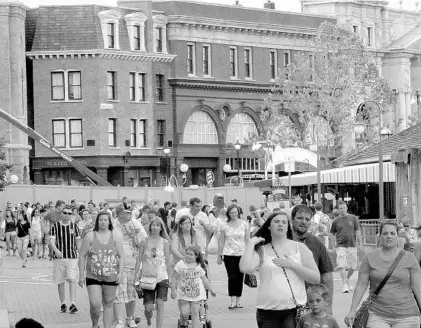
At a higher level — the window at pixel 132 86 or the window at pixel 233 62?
the window at pixel 233 62

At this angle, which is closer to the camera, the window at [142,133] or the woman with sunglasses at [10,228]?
the woman with sunglasses at [10,228]

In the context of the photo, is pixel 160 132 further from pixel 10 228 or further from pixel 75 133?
pixel 10 228

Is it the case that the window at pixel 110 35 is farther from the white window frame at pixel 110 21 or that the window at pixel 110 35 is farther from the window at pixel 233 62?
the window at pixel 233 62

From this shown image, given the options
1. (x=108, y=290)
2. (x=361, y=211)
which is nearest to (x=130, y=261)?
(x=108, y=290)

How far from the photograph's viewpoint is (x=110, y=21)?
7731 centimetres

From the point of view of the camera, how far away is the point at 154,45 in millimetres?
81000

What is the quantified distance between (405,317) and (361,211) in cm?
4773

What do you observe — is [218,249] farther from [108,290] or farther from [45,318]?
A: [108,290]

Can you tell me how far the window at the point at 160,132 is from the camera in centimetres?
8100

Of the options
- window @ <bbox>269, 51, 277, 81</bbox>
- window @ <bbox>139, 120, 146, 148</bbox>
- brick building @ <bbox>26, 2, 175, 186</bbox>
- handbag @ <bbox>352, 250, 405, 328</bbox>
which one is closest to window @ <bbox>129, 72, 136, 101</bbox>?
brick building @ <bbox>26, 2, 175, 186</bbox>

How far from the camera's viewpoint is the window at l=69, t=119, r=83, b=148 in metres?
76.2

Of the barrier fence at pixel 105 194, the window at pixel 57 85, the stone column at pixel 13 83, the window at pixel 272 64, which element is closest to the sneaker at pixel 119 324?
the barrier fence at pixel 105 194

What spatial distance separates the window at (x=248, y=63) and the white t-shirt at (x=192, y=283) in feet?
233

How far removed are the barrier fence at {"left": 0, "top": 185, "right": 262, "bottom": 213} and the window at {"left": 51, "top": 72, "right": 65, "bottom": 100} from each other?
750 inches
